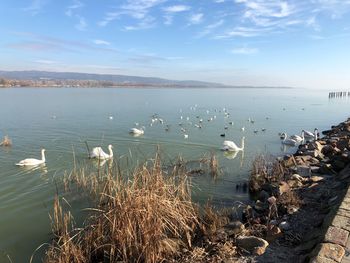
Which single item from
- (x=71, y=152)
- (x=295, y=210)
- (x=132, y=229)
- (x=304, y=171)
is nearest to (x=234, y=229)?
(x=295, y=210)

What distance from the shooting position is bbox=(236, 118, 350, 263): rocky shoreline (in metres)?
5.84

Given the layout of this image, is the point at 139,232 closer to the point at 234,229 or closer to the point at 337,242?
the point at 234,229

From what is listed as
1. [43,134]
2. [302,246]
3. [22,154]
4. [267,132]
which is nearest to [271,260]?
[302,246]

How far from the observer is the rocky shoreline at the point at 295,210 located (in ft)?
→ 19.2

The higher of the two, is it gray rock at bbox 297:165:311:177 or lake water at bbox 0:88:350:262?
gray rock at bbox 297:165:311:177

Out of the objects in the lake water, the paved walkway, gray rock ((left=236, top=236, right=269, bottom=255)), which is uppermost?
the paved walkway

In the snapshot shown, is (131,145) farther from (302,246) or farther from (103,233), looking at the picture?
(302,246)

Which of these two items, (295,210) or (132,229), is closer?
(132,229)

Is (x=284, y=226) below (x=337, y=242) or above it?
below

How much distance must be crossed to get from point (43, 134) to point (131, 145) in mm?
6591

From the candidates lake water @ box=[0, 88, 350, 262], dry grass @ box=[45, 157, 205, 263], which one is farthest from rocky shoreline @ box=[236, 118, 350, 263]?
lake water @ box=[0, 88, 350, 262]

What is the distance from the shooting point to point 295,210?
7.92 meters

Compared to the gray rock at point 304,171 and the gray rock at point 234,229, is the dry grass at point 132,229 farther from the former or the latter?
the gray rock at point 304,171

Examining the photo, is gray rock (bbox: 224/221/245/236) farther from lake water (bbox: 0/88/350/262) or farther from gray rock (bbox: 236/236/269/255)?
lake water (bbox: 0/88/350/262)
